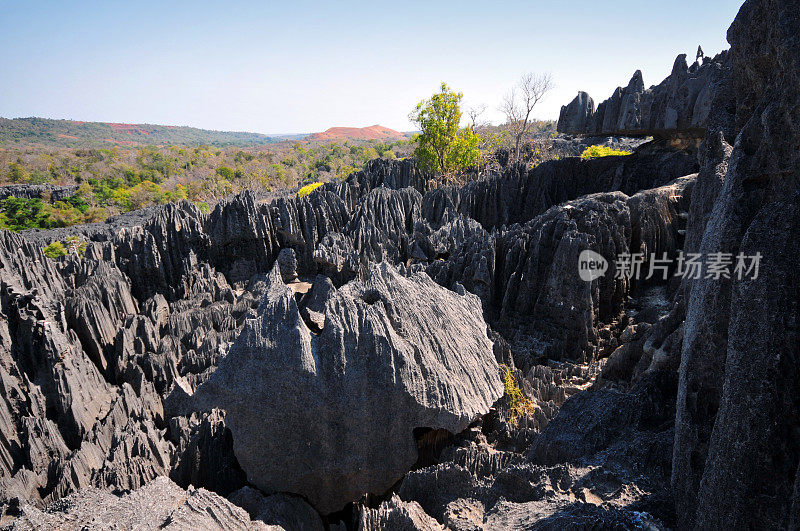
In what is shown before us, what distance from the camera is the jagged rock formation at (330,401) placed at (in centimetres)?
591

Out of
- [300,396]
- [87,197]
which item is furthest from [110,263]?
[87,197]

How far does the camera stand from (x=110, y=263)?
48.0ft

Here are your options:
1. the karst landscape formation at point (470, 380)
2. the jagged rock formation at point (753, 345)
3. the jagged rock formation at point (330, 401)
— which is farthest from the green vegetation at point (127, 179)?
the jagged rock formation at point (753, 345)

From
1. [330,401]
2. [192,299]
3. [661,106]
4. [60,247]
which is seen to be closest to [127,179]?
[60,247]

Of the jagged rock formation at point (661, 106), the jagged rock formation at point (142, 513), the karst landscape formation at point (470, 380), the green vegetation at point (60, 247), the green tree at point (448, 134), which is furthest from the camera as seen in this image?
the green tree at point (448, 134)

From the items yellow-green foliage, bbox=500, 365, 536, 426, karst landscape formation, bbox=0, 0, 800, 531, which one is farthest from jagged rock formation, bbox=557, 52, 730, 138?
yellow-green foliage, bbox=500, 365, 536, 426

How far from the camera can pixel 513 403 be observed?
7.12 meters

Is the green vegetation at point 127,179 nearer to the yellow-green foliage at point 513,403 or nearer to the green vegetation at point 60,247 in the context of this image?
the green vegetation at point 60,247

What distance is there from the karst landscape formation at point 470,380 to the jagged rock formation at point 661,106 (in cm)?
871

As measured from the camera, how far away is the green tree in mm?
30016

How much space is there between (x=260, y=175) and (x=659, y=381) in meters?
52.9

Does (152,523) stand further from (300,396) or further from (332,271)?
(332,271)

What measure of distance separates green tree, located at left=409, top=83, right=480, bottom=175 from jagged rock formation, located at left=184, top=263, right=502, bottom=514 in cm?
2507

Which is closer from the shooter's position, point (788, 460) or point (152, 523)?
point (788, 460)
